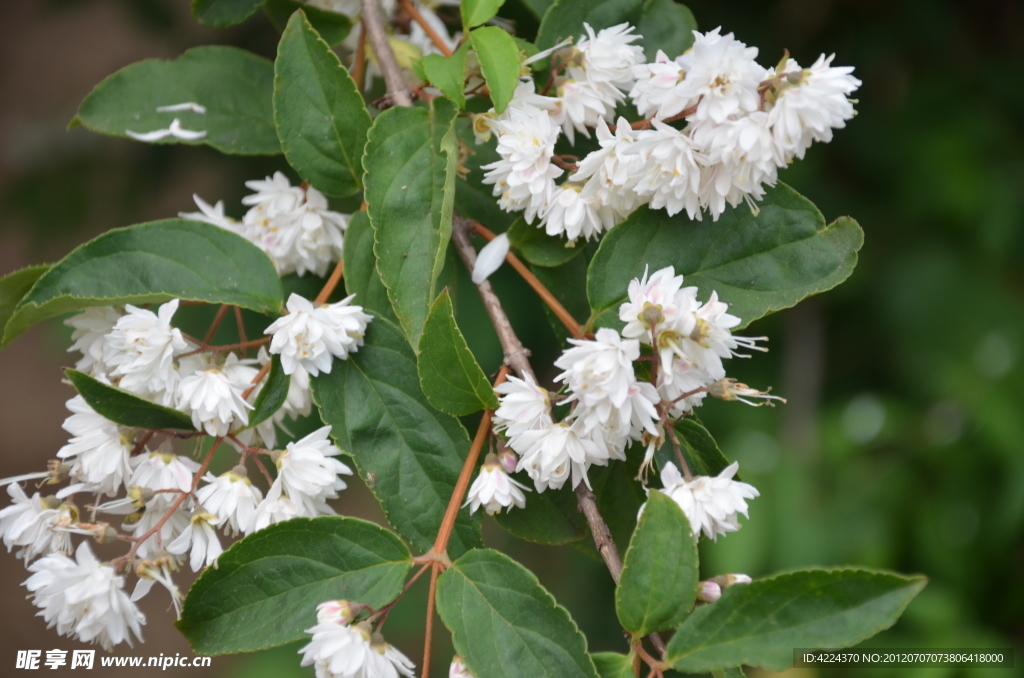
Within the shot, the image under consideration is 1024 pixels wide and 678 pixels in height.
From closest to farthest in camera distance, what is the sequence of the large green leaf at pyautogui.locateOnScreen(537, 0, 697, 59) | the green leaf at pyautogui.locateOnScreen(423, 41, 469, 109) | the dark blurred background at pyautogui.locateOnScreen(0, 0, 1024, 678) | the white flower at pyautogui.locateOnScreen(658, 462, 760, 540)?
the white flower at pyautogui.locateOnScreen(658, 462, 760, 540), the green leaf at pyautogui.locateOnScreen(423, 41, 469, 109), the large green leaf at pyautogui.locateOnScreen(537, 0, 697, 59), the dark blurred background at pyautogui.locateOnScreen(0, 0, 1024, 678)

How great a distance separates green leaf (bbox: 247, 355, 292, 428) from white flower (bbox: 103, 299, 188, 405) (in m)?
0.12

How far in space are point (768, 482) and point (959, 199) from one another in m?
1.06

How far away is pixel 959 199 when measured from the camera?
7.66 feet

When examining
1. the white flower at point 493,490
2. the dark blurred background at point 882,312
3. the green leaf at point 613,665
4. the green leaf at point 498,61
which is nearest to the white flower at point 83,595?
the white flower at point 493,490

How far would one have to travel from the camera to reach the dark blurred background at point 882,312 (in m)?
2.27

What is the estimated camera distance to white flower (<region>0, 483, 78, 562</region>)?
948mm

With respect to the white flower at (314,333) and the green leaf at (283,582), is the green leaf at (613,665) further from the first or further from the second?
the white flower at (314,333)

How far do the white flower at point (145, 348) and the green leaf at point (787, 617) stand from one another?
27.3 inches

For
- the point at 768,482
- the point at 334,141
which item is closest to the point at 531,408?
the point at 334,141

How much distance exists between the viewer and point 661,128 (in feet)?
2.87

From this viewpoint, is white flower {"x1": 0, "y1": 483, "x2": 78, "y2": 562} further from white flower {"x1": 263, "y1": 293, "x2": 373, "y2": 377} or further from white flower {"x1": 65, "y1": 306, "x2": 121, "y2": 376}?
white flower {"x1": 263, "y1": 293, "x2": 373, "y2": 377}

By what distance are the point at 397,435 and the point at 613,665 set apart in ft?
1.25

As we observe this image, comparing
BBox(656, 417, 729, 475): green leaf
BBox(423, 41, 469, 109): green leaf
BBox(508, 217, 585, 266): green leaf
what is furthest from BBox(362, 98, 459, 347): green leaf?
BBox(656, 417, 729, 475): green leaf

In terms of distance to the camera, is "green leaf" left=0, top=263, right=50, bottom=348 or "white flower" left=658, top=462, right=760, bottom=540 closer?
"white flower" left=658, top=462, right=760, bottom=540
